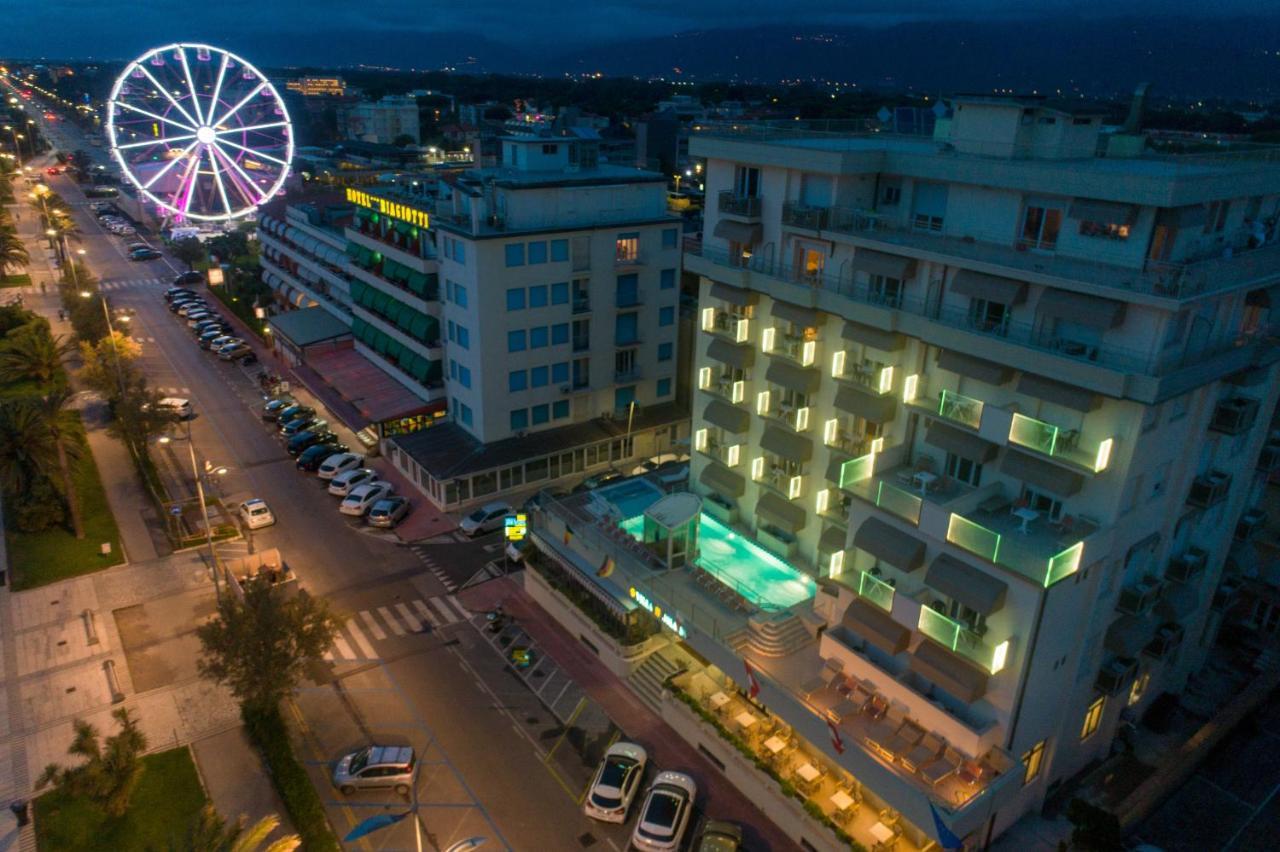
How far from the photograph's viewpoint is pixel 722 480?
1428 inches

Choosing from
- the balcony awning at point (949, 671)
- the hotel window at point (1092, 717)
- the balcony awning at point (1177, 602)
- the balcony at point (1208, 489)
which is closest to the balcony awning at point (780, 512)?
the balcony awning at point (949, 671)

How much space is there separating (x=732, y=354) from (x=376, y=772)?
67.6 feet

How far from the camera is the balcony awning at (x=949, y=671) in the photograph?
2367cm

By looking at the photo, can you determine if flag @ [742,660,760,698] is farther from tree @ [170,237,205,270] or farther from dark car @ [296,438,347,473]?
tree @ [170,237,205,270]

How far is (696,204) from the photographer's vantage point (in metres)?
114

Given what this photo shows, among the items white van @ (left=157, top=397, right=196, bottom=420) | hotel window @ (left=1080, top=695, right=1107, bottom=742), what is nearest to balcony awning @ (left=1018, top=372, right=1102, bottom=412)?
hotel window @ (left=1080, top=695, right=1107, bottom=742)

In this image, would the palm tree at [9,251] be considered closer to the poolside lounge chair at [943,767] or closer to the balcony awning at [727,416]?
the balcony awning at [727,416]

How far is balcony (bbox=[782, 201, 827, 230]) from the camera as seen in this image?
3002cm

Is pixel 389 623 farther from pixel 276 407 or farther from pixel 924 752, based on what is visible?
pixel 276 407

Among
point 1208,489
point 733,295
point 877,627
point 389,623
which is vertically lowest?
point 389,623

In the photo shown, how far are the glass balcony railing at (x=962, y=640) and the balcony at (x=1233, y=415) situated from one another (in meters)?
10.4

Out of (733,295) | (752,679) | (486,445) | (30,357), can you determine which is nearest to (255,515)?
(486,445)

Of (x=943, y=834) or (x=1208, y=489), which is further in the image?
(x=1208, y=489)

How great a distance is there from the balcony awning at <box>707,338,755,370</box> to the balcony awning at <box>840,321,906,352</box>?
5.25m
